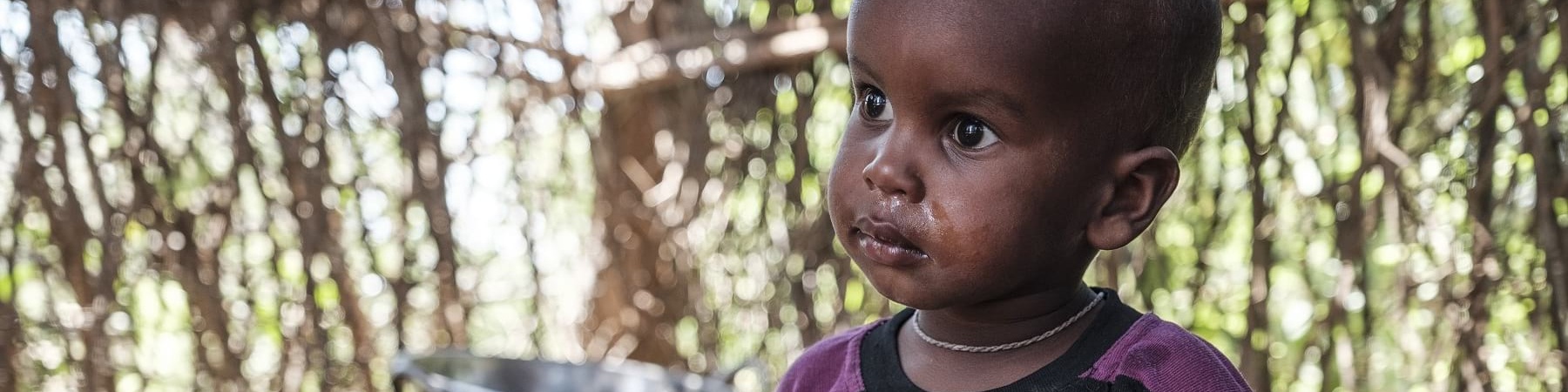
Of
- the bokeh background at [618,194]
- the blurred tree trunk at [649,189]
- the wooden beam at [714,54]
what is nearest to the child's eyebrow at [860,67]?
the bokeh background at [618,194]

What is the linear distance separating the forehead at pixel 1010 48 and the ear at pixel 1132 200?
0.10 m

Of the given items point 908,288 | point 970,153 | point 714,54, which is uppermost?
point 714,54

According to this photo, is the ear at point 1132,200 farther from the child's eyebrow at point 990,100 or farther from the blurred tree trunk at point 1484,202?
the blurred tree trunk at point 1484,202

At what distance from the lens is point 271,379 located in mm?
2686

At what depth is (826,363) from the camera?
1300 millimetres

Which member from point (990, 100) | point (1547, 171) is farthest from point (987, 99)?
point (1547, 171)

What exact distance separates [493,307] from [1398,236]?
6.69 feet

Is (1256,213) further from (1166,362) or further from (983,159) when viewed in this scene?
(983,159)

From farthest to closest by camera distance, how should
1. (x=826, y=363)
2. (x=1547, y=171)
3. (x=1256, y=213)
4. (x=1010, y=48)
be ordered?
(x=1256, y=213) < (x=1547, y=171) < (x=826, y=363) < (x=1010, y=48)

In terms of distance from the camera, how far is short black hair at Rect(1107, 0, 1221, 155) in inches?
36.9

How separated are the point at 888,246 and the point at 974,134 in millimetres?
114

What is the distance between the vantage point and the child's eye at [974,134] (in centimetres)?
96

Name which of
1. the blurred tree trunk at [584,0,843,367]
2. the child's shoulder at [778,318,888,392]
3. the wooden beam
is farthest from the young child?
the blurred tree trunk at [584,0,843,367]

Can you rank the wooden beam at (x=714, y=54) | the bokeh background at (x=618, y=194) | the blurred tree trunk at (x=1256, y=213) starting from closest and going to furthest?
the bokeh background at (x=618, y=194)
the blurred tree trunk at (x=1256, y=213)
the wooden beam at (x=714, y=54)
